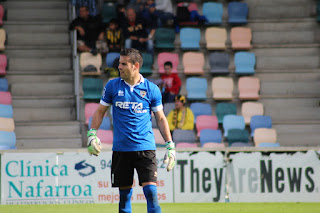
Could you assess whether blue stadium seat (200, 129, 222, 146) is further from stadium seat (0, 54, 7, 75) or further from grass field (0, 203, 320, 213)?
stadium seat (0, 54, 7, 75)

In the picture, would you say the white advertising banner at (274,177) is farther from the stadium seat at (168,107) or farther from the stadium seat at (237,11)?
the stadium seat at (237,11)

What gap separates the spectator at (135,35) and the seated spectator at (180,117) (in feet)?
6.36

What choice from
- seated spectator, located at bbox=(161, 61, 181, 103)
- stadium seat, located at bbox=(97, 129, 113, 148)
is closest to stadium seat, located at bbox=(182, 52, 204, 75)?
seated spectator, located at bbox=(161, 61, 181, 103)

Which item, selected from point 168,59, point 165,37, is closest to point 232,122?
point 168,59

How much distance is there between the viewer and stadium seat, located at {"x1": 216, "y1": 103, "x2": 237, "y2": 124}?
1289 centimetres

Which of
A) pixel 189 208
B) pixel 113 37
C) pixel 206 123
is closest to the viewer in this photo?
pixel 189 208

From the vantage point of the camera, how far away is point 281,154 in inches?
366

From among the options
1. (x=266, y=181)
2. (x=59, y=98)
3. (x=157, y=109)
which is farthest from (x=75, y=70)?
(x=157, y=109)

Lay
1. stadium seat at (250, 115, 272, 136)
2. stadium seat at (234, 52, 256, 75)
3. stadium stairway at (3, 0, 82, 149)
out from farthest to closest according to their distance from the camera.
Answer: stadium seat at (234, 52, 256, 75), stadium seat at (250, 115, 272, 136), stadium stairway at (3, 0, 82, 149)

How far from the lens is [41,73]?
1330 cm

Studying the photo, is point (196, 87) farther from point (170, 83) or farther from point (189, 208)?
point (189, 208)

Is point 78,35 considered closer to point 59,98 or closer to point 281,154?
point 59,98

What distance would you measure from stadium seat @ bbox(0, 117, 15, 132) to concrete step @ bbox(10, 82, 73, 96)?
1483mm

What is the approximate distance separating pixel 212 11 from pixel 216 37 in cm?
76
